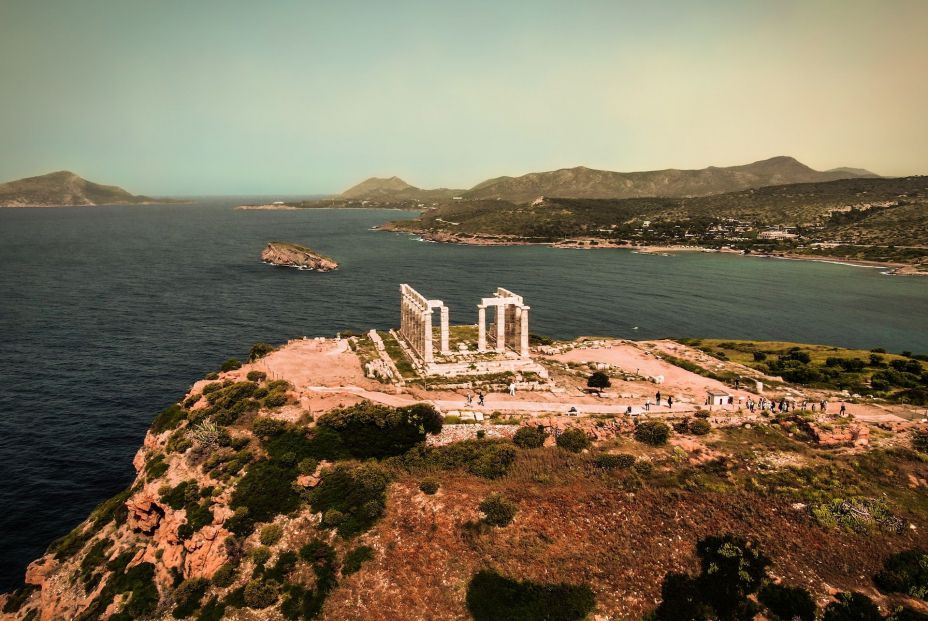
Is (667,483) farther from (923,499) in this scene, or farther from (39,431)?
(39,431)

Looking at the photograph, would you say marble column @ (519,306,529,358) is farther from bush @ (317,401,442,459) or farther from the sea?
the sea

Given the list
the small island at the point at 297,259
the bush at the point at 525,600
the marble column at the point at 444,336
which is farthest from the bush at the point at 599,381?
the small island at the point at 297,259

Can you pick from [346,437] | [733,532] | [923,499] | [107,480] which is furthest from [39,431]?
[923,499]

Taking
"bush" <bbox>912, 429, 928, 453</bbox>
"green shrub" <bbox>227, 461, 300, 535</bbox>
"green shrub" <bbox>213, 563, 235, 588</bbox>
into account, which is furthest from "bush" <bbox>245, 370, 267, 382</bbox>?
"bush" <bbox>912, 429, 928, 453</bbox>

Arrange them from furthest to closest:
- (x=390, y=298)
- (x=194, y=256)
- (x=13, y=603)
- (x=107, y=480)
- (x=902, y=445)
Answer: (x=194, y=256) < (x=390, y=298) < (x=107, y=480) < (x=902, y=445) < (x=13, y=603)

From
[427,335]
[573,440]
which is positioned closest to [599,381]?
[573,440]

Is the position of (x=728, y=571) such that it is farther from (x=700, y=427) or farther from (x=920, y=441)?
(x=920, y=441)

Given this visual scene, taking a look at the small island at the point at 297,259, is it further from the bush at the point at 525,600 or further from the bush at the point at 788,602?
the bush at the point at 788,602
